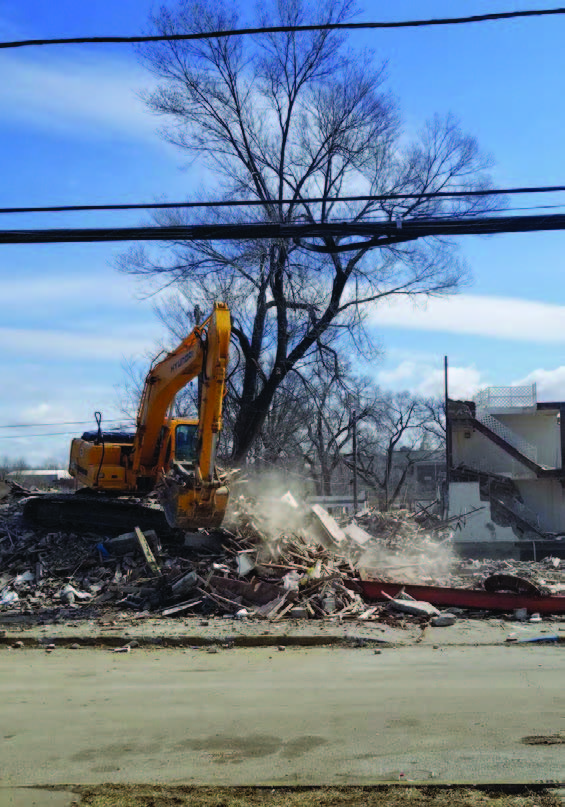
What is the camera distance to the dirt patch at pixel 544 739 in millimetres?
6770

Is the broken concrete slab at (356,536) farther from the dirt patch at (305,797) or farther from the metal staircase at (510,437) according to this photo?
the metal staircase at (510,437)

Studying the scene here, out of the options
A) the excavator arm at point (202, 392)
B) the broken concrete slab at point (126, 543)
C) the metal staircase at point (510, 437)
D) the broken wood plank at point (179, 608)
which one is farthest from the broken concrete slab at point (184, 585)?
the metal staircase at point (510, 437)

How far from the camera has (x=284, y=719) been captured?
775 centimetres

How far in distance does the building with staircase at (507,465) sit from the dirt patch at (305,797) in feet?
104

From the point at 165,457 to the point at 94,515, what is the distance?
2342 mm

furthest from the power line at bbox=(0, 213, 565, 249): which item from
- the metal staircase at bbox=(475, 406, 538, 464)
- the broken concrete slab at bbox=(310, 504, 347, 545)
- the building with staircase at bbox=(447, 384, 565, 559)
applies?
the metal staircase at bbox=(475, 406, 538, 464)

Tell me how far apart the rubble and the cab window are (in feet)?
4.77

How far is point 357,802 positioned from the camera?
567 centimetres

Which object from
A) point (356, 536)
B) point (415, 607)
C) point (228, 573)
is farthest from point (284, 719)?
point (356, 536)

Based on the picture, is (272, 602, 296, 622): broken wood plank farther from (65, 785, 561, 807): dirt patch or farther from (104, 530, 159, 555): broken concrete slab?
(65, 785, 561, 807): dirt patch

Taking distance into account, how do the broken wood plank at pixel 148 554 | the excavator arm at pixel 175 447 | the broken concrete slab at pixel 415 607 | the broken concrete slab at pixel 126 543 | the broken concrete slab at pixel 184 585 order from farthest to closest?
the broken concrete slab at pixel 126 543 < the broken wood plank at pixel 148 554 < the broken concrete slab at pixel 184 585 < the broken concrete slab at pixel 415 607 < the excavator arm at pixel 175 447

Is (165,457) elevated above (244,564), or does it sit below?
above

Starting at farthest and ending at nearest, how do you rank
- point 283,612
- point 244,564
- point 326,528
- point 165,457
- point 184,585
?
point 326,528 → point 165,457 → point 244,564 → point 184,585 → point 283,612

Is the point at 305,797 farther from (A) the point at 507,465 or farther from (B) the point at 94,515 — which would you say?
(A) the point at 507,465
